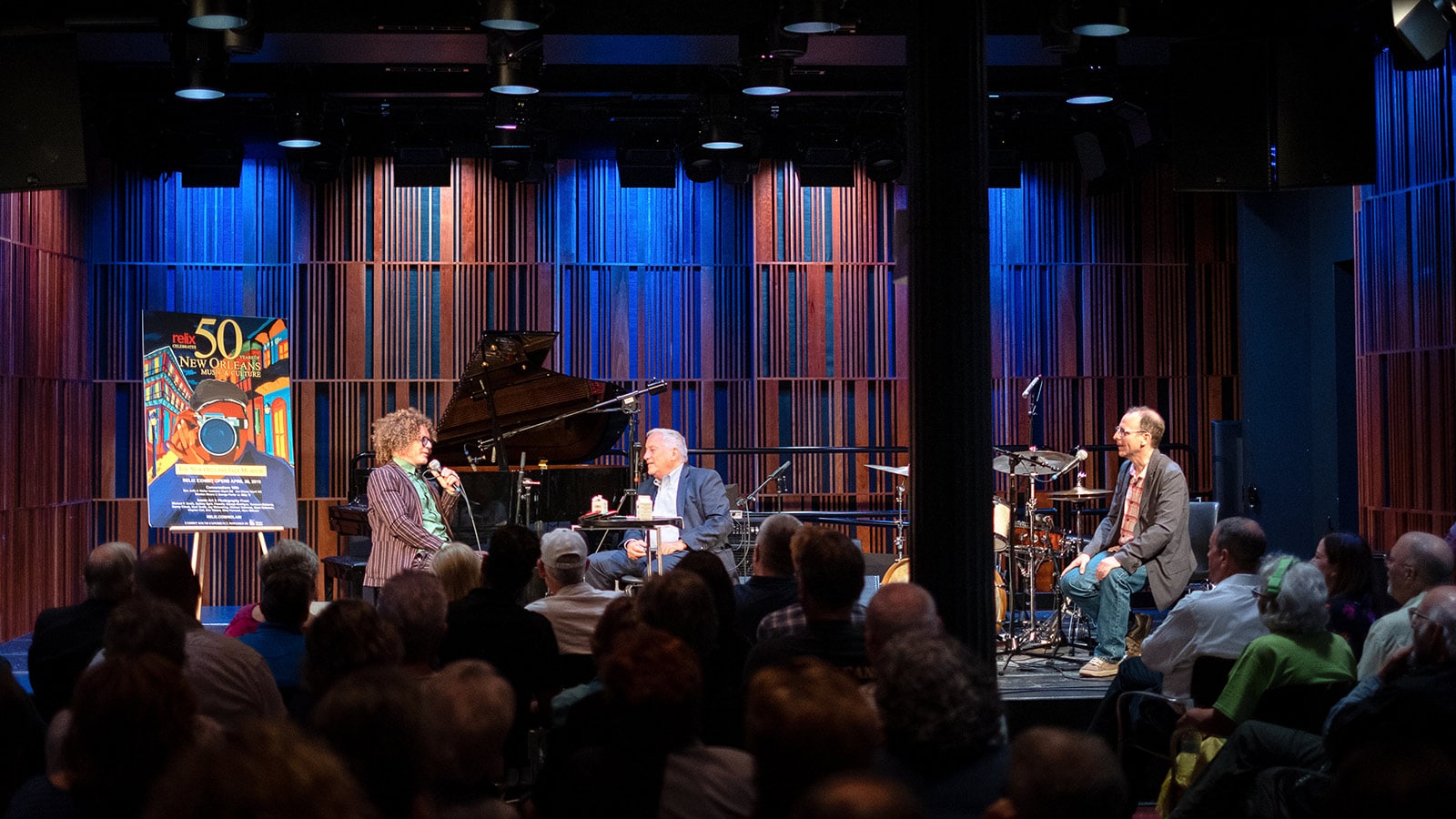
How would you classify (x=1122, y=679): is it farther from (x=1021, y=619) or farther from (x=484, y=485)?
(x=484, y=485)

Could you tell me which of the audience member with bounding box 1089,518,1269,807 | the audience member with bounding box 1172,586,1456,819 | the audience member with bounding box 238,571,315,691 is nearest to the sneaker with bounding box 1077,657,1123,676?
the audience member with bounding box 1089,518,1269,807

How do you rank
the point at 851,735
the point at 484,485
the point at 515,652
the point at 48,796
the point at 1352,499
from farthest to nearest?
the point at 1352,499 → the point at 484,485 → the point at 515,652 → the point at 48,796 → the point at 851,735

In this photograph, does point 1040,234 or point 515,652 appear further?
point 1040,234

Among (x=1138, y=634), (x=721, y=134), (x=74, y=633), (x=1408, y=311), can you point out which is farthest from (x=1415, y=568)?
(x=721, y=134)

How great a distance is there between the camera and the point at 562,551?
472cm

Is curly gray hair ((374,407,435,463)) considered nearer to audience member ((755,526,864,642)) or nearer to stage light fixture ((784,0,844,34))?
stage light fixture ((784,0,844,34))

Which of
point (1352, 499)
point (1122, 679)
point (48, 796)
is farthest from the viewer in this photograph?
point (1352, 499)

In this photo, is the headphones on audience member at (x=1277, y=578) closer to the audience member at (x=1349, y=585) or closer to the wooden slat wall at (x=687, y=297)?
the audience member at (x=1349, y=585)

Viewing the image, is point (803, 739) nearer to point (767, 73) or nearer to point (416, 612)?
point (416, 612)

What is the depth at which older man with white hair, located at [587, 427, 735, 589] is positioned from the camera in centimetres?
773

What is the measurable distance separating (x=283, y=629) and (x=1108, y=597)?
179 inches

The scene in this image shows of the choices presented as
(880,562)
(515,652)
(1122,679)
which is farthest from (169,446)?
(1122,679)

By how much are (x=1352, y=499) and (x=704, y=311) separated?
510 cm

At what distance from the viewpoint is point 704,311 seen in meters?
11.2
